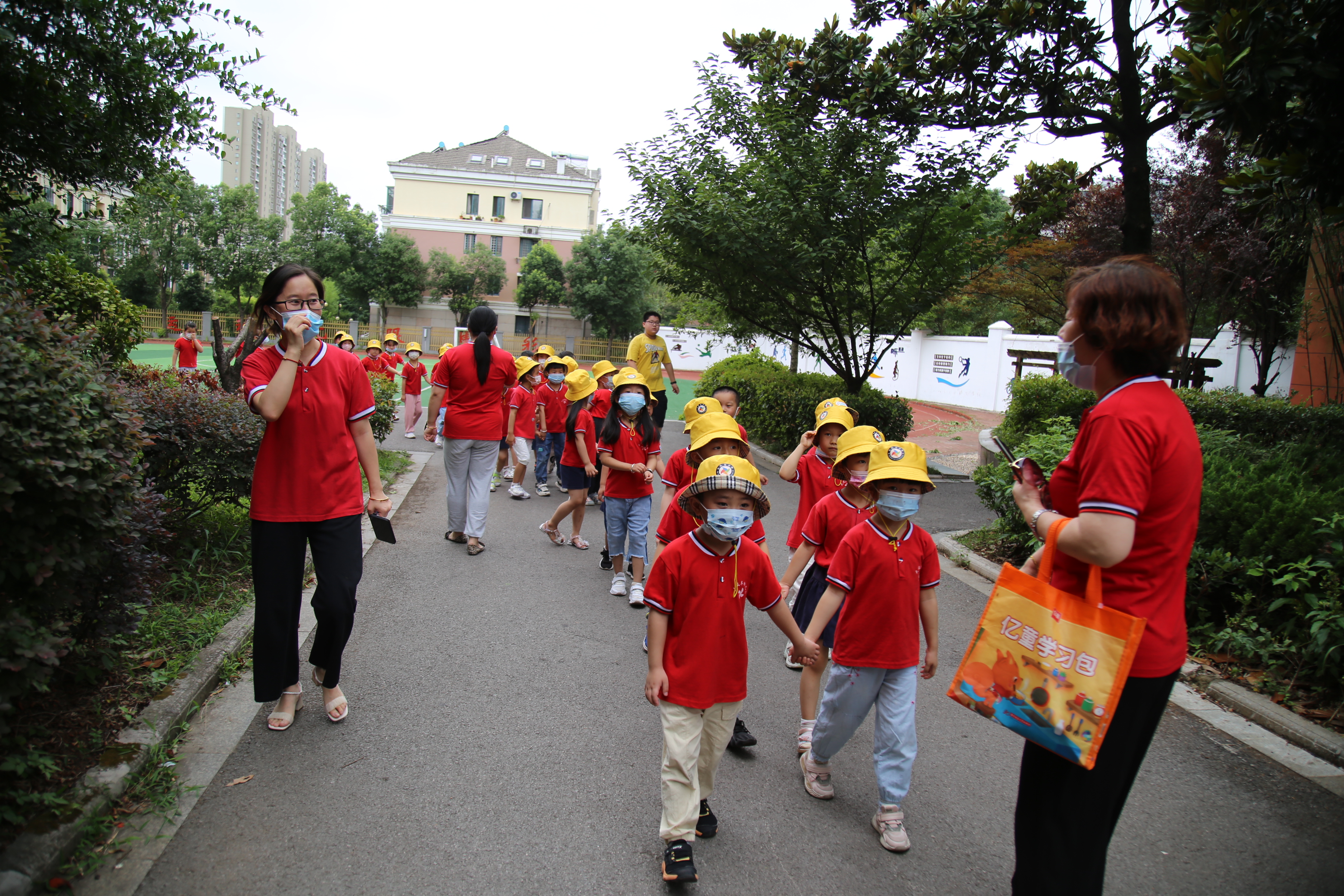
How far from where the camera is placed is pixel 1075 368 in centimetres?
239

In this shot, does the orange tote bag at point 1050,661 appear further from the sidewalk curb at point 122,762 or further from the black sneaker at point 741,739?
the sidewalk curb at point 122,762

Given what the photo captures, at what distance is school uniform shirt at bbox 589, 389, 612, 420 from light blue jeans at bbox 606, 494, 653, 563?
133 centimetres

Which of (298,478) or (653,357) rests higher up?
(653,357)

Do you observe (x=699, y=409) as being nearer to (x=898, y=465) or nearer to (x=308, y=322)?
(x=898, y=465)

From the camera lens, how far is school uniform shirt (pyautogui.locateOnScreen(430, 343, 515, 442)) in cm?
716

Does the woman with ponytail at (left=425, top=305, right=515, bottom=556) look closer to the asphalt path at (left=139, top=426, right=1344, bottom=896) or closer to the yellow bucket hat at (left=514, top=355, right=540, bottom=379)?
the asphalt path at (left=139, top=426, right=1344, bottom=896)

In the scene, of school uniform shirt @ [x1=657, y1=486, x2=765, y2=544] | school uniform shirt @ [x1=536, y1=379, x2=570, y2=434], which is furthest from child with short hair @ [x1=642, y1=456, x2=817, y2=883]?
school uniform shirt @ [x1=536, y1=379, x2=570, y2=434]

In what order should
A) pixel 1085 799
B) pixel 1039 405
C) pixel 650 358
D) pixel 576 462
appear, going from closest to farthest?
pixel 1085 799, pixel 576 462, pixel 650 358, pixel 1039 405

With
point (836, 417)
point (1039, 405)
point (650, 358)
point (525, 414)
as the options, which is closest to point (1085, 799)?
point (836, 417)

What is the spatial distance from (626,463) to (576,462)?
4.57 feet

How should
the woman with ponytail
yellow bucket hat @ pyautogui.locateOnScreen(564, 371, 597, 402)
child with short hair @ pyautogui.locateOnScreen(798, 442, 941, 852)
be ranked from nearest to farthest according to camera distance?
1. child with short hair @ pyautogui.locateOnScreen(798, 442, 941, 852)
2. the woman with ponytail
3. yellow bucket hat @ pyautogui.locateOnScreen(564, 371, 597, 402)

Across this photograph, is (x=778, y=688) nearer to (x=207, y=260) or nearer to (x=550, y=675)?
(x=550, y=675)

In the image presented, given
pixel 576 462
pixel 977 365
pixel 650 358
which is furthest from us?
pixel 977 365

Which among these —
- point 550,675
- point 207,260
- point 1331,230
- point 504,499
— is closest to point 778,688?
point 550,675
